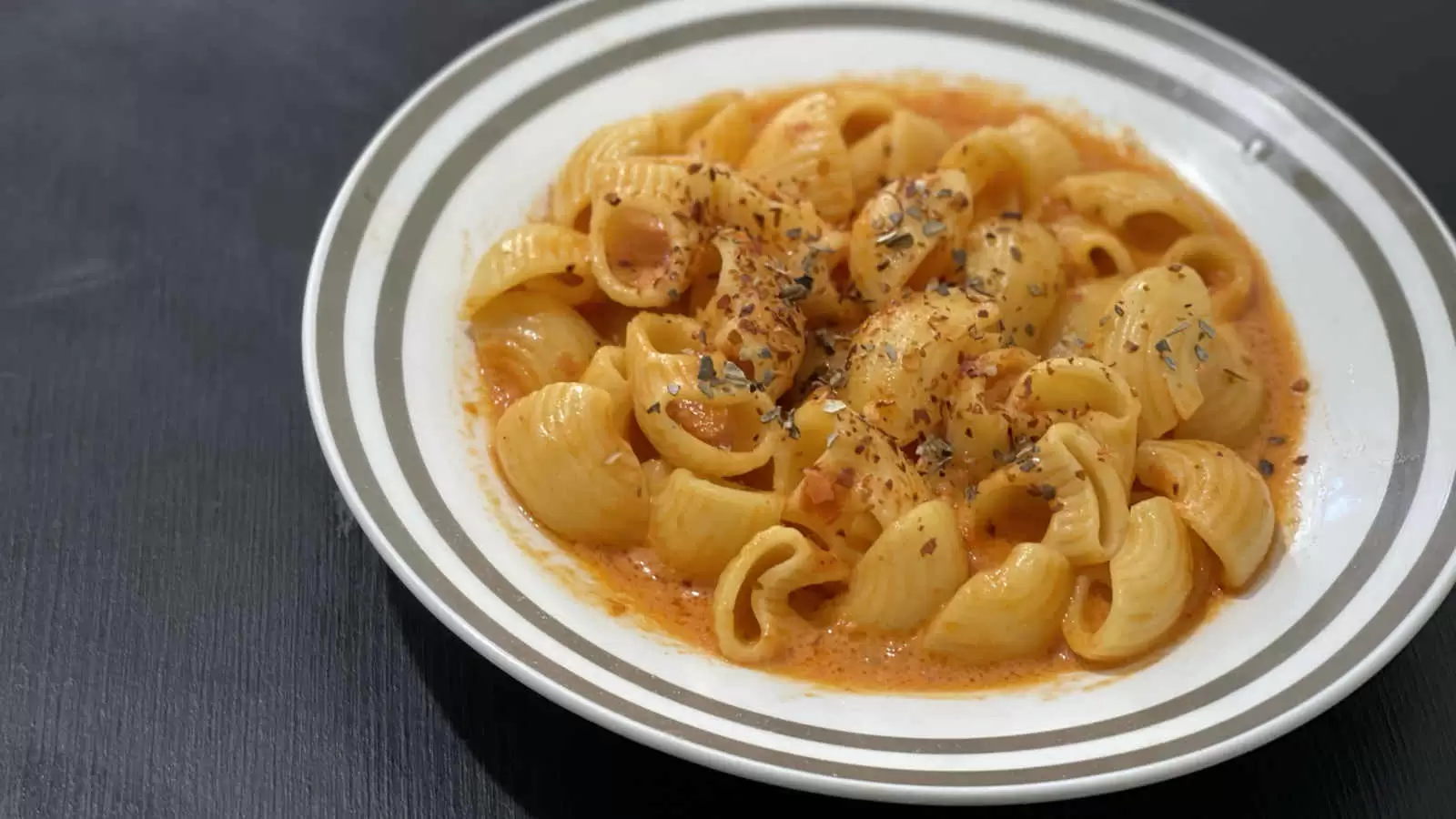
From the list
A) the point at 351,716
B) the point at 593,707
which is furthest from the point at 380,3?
the point at 593,707

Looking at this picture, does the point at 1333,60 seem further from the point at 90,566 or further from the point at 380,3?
the point at 90,566

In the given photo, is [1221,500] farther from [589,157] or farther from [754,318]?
[589,157]

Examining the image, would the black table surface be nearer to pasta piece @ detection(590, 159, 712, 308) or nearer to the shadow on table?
the shadow on table

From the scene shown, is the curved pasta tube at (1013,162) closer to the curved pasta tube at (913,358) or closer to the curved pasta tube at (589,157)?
the curved pasta tube at (913,358)

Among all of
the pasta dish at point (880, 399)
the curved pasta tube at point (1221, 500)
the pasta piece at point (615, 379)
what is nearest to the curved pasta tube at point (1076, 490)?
the pasta dish at point (880, 399)

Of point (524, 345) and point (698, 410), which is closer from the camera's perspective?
point (698, 410)

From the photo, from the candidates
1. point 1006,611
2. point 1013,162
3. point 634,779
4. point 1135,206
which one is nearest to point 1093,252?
point 1135,206

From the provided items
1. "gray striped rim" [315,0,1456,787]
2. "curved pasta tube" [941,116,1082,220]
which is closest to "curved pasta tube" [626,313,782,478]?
"gray striped rim" [315,0,1456,787]
